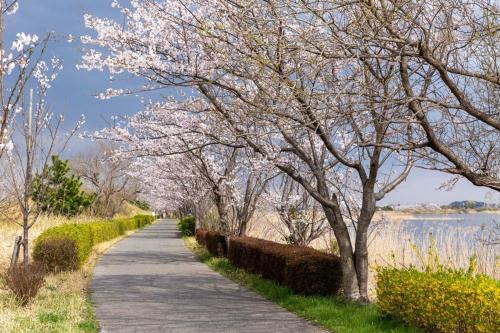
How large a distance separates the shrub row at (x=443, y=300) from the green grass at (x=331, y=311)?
0.80 feet

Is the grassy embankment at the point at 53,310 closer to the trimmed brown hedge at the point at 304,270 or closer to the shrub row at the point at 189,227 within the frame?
the trimmed brown hedge at the point at 304,270

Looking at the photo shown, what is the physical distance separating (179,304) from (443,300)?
5.12 m

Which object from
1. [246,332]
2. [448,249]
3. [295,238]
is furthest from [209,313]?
[448,249]

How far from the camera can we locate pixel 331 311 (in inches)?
351

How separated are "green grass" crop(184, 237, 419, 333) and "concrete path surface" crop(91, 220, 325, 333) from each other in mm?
209

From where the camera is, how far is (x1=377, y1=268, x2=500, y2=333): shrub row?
6332mm

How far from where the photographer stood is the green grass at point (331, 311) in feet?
25.9

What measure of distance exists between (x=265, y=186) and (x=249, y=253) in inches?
129

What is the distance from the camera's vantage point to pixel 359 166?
32.7ft

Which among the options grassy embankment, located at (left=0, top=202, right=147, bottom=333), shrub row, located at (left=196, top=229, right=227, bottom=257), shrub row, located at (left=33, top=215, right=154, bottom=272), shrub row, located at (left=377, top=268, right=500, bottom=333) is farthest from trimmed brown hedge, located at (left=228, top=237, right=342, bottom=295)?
shrub row, located at (left=196, top=229, right=227, bottom=257)

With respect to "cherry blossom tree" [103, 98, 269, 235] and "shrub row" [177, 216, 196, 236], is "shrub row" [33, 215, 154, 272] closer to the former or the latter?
"cherry blossom tree" [103, 98, 269, 235]

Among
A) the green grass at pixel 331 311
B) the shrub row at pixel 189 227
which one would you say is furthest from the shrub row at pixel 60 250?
the shrub row at pixel 189 227

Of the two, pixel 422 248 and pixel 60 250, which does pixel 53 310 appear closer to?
pixel 60 250

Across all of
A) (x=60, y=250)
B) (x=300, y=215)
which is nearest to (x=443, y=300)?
(x=300, y=215)
